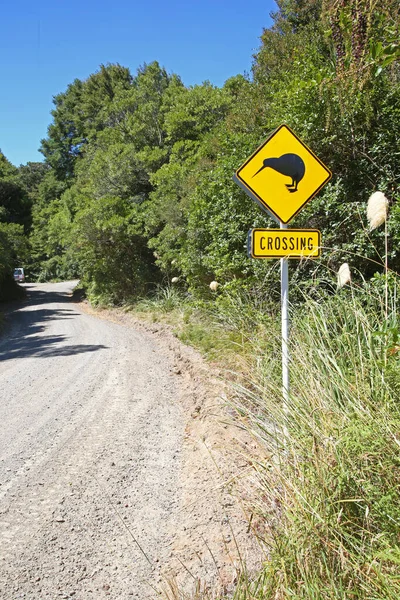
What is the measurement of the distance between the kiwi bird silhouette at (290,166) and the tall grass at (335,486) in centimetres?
151

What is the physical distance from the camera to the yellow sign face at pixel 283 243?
3.87 meters

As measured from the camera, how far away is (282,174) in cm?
399

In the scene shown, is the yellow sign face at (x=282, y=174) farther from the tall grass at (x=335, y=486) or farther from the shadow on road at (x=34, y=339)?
the shadow on road at (x=34, y=339)

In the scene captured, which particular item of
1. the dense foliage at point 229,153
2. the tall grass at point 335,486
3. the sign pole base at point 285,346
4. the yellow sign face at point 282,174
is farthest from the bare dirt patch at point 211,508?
the dense foliage at point 229,153

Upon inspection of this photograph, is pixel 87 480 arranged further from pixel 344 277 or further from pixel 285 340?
pixel 344 277

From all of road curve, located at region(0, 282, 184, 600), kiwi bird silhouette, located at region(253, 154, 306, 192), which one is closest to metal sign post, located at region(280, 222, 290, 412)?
kiwi bird silhouette, located at region(253, 154, 306, 192)

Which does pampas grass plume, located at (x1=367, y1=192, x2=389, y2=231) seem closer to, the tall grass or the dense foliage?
the dense foliage

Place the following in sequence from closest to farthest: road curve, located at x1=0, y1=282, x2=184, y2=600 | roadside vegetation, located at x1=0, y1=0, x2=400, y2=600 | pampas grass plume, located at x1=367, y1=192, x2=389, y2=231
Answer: roadside vegetation, located at x1=0, y1=0, x2=400, y2=600 < road curve, located at x1=0, y1=282, x2=184, y2=600 < pampas grass plume, located at x1=367, y1=192, x2=389, y2=231

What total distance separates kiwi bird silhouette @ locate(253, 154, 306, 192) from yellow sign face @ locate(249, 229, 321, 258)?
43 cm

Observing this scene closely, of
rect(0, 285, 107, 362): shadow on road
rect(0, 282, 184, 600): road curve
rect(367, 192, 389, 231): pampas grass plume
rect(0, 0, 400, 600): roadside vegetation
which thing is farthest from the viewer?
rect(0, 285, 107, 362): shadow on road

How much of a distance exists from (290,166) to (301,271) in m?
3.13

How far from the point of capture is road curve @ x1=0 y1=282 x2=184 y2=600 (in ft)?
10.2

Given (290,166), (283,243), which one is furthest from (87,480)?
(290,166)

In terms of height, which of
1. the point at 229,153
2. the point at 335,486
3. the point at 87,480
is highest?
the point at 229,153
